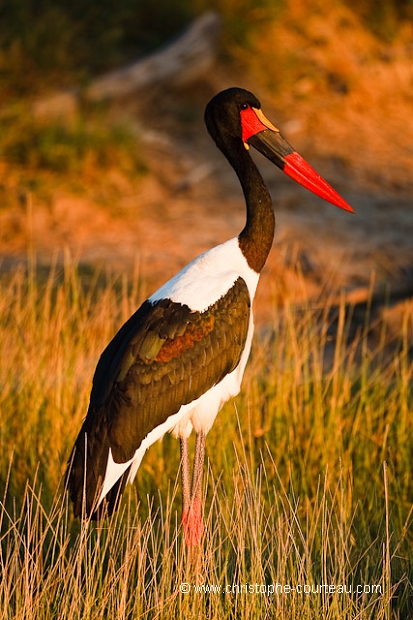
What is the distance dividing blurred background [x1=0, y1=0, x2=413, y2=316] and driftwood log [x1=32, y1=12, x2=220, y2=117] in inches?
0.5

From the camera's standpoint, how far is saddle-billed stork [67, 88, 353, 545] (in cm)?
342

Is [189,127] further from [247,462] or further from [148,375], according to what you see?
[148,375]

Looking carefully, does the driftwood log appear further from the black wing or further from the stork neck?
the black wing

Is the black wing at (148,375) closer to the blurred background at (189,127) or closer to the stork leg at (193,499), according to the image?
the stork leg at (193,499)

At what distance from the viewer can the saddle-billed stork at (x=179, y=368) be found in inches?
135

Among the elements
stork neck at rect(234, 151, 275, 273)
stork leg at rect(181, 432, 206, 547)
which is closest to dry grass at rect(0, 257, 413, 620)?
stork leg at rect(181, 432, 206, 547)

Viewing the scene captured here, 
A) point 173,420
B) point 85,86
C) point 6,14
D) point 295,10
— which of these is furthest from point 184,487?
point 295,10

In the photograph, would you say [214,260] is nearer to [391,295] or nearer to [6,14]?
[391,295]

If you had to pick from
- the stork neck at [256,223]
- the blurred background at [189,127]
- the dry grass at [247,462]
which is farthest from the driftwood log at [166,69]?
the stork neck at [256,223]

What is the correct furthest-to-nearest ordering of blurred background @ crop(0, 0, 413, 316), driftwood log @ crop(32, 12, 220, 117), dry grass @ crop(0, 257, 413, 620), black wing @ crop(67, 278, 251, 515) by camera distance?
driftwood log @ crop(32, 12, 220, 117)
blurred background @ crop(0, 0, 413, 316)
dry grass @ crop(0, 257, 413, 620)
black wing @ crop(67, 278, 251, 515)

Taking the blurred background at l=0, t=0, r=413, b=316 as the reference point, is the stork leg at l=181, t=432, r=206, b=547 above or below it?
below

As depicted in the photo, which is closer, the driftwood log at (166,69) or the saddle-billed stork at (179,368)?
the saddle-billed stork at (179,368)

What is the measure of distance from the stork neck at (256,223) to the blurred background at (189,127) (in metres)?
3.08

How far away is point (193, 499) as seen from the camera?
3586 mm
